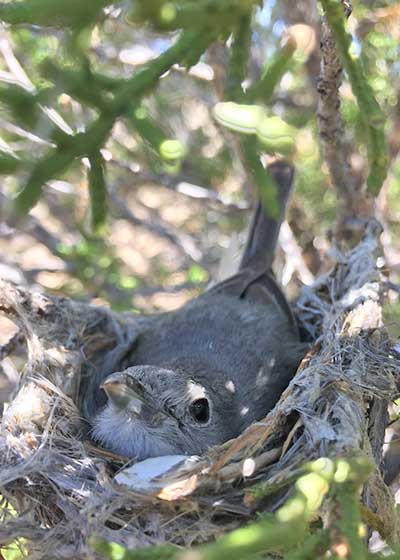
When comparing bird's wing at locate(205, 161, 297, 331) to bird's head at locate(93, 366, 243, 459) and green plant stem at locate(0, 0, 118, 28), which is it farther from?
green plant stem at locate(0, 0, 118, 28)

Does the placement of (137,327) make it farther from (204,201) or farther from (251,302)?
(204,201)

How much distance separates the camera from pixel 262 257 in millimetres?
3439

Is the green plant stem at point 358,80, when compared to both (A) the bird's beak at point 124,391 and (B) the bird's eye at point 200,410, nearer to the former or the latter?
(A) the bird's beak at point 124,391

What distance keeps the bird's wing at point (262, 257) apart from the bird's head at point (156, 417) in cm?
78

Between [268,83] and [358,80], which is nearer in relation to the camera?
[358,80]

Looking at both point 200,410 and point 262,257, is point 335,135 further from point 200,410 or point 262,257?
point 200,410

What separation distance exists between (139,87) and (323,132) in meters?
1.15

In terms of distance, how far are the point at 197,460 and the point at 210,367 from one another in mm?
863

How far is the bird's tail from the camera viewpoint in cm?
338

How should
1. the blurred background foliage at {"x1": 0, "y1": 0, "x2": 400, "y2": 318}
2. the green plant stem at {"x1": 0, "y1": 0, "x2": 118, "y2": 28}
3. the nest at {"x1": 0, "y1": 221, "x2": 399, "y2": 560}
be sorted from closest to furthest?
the green plant stem at {"x1": 0, "y1": 0, "x2": 118, "y2": 28}, the blurred background foliage at {"x1": 0, "y1": 0, "x2": 400, "y2": 318}, the nest at {"x1": 0, "y1": 221, "x2": 399, "y2": 560}

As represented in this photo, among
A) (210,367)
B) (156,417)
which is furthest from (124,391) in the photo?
(210,367)

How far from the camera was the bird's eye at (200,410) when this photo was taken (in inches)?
104

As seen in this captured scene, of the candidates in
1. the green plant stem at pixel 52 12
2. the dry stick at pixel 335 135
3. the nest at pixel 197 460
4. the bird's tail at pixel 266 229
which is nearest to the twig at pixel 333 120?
the dry stick at pixel 335 135

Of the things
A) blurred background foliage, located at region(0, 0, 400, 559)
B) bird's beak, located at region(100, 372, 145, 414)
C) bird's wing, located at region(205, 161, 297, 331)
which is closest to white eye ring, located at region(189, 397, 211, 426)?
bird's beak, located at region(100, 372, 145, 414)
